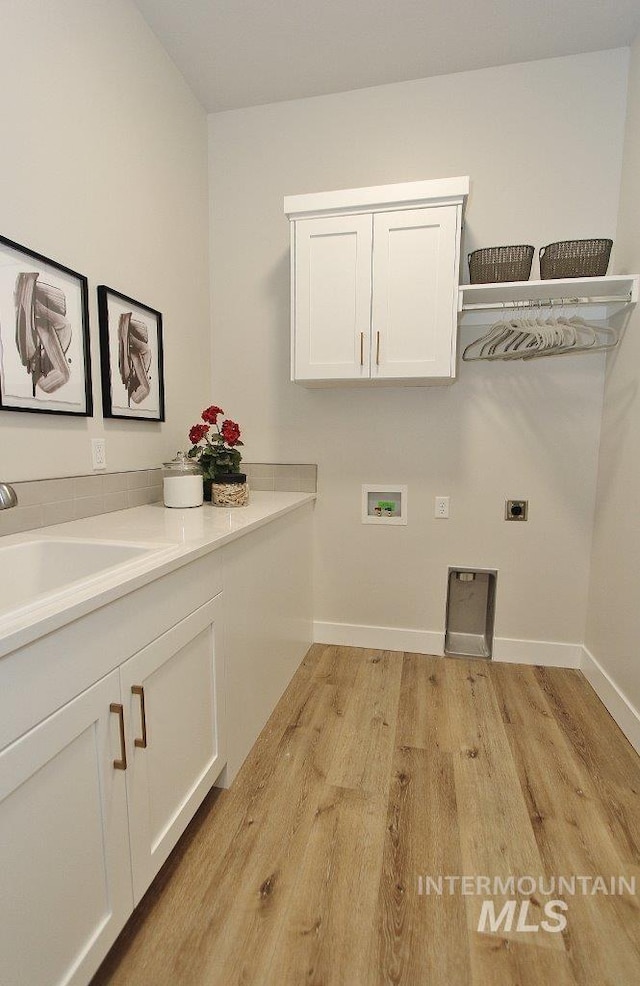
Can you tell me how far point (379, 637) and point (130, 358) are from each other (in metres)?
1.83

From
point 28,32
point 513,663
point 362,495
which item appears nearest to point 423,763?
point 513,663

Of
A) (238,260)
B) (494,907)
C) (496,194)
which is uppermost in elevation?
(496,194)

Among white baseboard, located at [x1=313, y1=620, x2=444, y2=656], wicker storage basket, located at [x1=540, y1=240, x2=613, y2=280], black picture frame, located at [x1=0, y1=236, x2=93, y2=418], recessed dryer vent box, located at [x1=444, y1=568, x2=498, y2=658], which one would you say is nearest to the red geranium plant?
black picture frame, located at [x1=0, y1=236, x2=93, y2=418]

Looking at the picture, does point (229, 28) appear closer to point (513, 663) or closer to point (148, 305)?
point (148, 305)

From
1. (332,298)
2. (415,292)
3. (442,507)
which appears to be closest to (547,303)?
(415,292)

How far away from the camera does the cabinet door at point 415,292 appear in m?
1.92

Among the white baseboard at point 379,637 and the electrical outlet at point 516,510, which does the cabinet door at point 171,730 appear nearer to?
the white baseboard at point 379,637

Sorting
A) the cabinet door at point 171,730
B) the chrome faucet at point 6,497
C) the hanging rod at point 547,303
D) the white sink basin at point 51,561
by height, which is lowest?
the cabinet door at point 171,730

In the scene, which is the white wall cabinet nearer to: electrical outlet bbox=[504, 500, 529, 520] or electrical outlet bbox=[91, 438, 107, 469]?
electrical outlet bbox=[504, 500, 529, 520]

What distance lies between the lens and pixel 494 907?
1142 millimetres

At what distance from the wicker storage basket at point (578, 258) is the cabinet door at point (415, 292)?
391mm

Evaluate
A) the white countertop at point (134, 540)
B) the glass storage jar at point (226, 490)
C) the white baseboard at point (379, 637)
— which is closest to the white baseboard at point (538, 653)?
the white baseboard at point (379, 637)

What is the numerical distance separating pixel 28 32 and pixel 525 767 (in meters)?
2.79

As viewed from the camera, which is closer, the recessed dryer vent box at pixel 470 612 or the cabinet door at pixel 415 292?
the cabinet door at pixel 415 292
